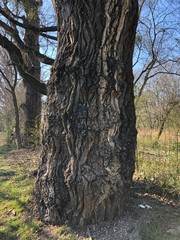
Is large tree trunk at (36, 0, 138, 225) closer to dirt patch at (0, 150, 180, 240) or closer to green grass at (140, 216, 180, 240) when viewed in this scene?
dirt patch at (0, 150, 180, 240)

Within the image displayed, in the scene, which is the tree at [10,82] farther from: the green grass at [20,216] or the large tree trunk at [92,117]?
the large tree trunk at [92,117]

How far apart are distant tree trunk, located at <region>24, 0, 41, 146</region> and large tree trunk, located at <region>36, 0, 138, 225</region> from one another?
7.09ft

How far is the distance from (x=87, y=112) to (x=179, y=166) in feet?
4.54

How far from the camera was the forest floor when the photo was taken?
78.6 inches

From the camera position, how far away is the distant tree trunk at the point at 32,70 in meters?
4.19

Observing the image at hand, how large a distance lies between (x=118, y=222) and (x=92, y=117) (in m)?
0.95

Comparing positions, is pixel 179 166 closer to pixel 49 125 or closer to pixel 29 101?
pixel 49 125

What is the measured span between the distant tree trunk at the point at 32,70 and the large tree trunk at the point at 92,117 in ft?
7.09

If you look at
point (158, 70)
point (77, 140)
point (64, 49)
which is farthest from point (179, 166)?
point (158, 70)

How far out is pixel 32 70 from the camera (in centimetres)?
527

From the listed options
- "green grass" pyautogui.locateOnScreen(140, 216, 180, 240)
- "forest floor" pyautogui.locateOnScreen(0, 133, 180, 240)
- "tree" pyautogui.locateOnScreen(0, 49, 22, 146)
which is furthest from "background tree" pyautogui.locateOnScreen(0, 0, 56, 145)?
"green grass" pyautogui.locateOnScreen(140, 216, 180, 240)

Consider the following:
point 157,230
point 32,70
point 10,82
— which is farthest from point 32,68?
point 157,230

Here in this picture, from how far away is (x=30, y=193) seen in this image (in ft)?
8.81

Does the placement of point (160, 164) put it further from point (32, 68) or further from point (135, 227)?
point (32, 68)
